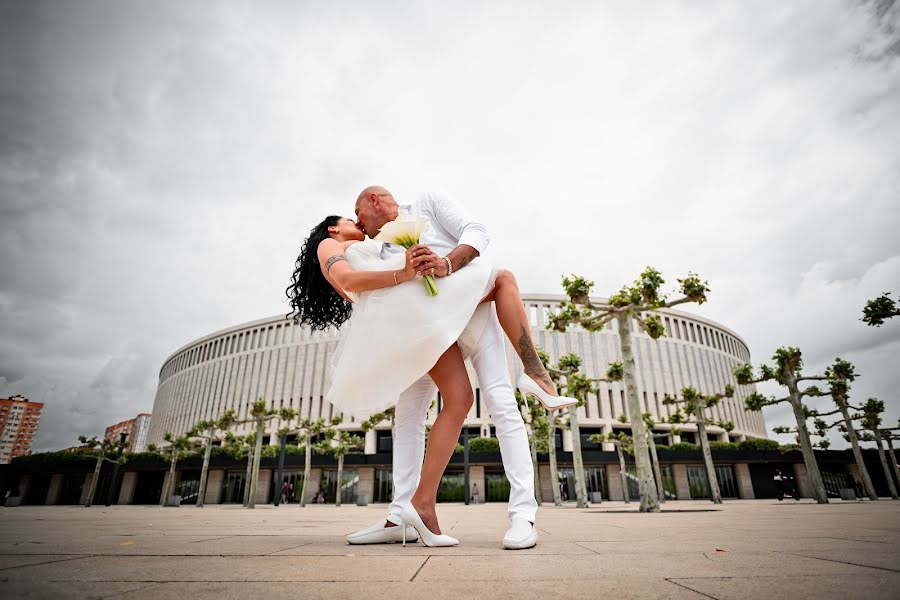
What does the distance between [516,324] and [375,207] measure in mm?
1341

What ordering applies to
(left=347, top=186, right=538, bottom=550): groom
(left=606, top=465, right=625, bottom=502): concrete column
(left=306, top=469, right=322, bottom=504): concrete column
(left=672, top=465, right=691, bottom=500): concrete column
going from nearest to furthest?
(left=347, top=186, right=538, bottom=550): groom → (left=672, top=465, right=691, bottom=500): concrete column → (left=606, top=465, right=625, bottom=502): concrete column → (left=306, top=469, right=322, bottom=504): concrete column

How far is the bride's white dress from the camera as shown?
257 cm

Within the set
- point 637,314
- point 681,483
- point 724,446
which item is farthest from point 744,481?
point 637,314

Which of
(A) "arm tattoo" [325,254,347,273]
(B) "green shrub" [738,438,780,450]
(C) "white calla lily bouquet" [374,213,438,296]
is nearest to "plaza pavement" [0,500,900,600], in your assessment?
(C) "white calla lily bouquet" [374,213,438,296]

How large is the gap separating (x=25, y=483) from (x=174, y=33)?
60.5 m

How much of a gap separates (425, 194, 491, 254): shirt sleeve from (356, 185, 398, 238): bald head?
0.96 feet

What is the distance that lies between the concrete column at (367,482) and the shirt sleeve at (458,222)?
4167 cm

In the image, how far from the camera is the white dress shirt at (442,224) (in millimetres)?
2984

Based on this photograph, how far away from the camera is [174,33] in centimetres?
598

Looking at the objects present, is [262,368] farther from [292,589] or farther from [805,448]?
[292,589]

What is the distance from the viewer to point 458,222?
9.92 feet

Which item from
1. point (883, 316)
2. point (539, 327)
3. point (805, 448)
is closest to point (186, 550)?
point (883, 316)

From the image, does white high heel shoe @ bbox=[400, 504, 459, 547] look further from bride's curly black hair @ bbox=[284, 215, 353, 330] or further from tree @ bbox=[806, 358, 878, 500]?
tree @ bbox=[806, 358, 878, 500]

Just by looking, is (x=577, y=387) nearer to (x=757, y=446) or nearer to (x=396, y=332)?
(x=396, y=332)
